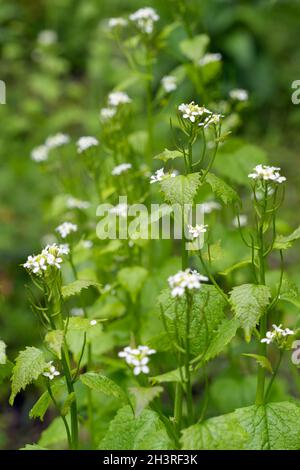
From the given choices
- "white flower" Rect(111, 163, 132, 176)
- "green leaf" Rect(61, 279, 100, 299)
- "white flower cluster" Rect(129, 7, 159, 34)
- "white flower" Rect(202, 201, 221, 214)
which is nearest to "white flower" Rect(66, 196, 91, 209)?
"white flower" Rect(111, 163, 132, 176)

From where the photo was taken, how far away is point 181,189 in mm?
1873

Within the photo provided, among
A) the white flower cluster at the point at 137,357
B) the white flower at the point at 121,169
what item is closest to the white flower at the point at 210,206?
the white flower at the point at 121,169

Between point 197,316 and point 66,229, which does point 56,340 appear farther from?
point 66,229

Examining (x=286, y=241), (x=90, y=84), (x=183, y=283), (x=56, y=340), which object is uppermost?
(x=90, y=84)

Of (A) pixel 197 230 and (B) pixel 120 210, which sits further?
(B) pixel 120 210

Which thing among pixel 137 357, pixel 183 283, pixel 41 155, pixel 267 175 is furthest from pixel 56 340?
pixel 41 155

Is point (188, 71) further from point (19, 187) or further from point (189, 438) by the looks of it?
point (19, 187)

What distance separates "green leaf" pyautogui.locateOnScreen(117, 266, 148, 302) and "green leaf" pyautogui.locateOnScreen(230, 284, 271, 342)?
2.36 ft

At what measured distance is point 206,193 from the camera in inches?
119

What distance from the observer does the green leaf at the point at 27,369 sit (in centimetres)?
181

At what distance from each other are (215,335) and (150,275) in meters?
0.97

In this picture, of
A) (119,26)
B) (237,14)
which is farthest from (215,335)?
(237,14)

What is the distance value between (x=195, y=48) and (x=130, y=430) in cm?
192

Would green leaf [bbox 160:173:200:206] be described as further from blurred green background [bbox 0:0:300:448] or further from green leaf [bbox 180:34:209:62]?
blurred green background [bbox 0:0:300:448]
